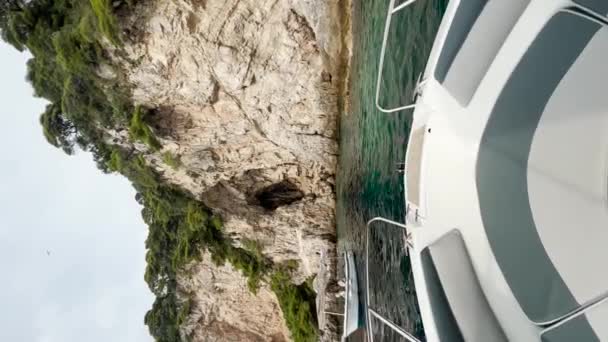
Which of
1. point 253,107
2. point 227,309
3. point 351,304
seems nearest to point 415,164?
point 351,304

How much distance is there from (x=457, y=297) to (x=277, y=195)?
10385mm

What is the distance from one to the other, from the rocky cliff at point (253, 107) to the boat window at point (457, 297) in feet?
20.7

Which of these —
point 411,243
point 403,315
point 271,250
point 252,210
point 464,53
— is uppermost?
point 252,210

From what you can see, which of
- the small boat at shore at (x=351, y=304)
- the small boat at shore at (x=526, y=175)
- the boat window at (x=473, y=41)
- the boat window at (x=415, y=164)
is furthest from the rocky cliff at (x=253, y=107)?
the small boat at shore at (x=526, y=175)

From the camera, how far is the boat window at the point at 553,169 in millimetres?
1965

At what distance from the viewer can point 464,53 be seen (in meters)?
2.36

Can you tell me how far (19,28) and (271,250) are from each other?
28.3ft

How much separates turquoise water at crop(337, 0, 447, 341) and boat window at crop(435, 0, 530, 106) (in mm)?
1389

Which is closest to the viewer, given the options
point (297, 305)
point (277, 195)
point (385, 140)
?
point (385, 140)

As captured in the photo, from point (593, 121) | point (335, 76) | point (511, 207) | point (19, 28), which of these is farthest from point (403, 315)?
point (19, 28)

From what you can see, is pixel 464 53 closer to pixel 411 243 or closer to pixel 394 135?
pixel 411 243

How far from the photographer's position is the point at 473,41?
2.33 metres

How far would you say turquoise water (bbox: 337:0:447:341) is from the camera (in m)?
4.04

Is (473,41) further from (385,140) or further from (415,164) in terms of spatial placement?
(385,140)
